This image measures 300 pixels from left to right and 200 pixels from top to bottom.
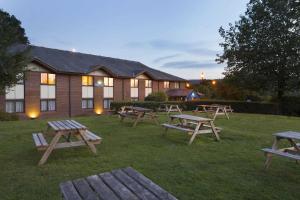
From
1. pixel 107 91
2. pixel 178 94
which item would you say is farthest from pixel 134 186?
pixel 178 94

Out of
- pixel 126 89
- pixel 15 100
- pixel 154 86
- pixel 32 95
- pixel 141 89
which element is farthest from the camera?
pixel 154 86

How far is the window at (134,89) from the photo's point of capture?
3378 cm

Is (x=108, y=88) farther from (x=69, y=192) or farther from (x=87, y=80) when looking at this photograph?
(x=69, y=192)

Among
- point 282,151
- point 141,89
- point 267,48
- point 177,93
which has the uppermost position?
point 267,48

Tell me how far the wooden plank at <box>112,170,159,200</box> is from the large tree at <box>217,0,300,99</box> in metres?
26.1

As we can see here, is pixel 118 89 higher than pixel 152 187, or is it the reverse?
pixel 118 89

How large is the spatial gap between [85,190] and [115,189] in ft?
1.07

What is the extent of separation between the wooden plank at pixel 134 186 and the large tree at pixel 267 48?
2607cm

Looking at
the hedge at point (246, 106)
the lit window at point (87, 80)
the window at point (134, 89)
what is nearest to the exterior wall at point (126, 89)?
the window at point (134, 89)

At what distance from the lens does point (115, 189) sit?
2.79 metres

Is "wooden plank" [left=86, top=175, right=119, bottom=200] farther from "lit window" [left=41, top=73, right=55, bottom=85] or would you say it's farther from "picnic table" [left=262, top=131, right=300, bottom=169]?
"lit window" [left=41, top=73, right=55, bottom=85]

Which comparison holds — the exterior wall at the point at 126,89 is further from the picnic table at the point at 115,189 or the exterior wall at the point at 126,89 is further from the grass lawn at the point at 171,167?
the picnic table at the point at 115,189

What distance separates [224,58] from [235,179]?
2666 cm

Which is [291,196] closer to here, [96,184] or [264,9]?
[96,184]
